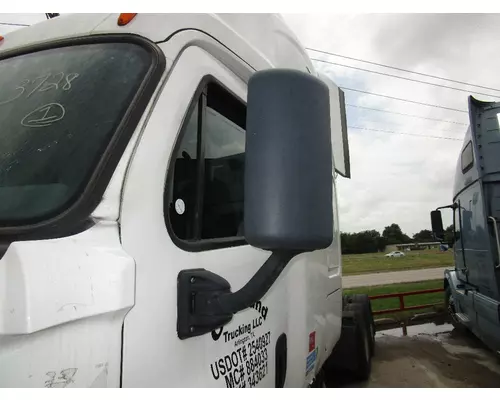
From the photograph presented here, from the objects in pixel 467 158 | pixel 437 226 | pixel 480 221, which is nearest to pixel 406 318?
pixel 437 226

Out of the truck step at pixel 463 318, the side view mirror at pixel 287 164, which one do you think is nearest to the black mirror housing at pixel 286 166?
the side view mirror at pixel 287 164

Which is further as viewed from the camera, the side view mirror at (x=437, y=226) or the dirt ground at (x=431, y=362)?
the side view mirror at (x=437, y=226)

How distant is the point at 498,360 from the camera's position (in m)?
6.13

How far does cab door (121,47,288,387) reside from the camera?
115cm

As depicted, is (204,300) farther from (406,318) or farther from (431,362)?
(406,318)

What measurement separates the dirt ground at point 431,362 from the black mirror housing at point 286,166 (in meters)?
3.44

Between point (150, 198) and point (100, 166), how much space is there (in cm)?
17

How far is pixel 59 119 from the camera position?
1267mm

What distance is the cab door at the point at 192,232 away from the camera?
115cm

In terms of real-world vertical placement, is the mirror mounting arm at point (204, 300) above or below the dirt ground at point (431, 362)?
above

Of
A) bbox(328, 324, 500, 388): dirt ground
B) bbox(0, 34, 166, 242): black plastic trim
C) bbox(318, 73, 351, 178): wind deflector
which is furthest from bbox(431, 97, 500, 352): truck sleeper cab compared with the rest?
bbox(0, 34, 166, 242): black plastic trim

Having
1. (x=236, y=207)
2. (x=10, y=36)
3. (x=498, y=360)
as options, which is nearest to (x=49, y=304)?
(x=236, y=207)

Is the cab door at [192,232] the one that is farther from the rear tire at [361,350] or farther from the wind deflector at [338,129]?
the rear tire at [361,350]
